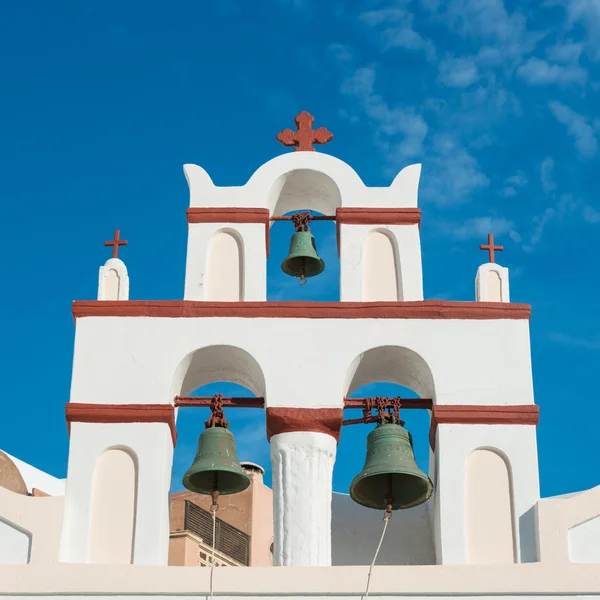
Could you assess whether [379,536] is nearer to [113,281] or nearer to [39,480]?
[113,281]

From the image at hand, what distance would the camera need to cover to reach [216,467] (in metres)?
12.6

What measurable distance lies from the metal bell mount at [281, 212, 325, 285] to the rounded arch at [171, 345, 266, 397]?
142 centimetres

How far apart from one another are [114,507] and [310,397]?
173cm

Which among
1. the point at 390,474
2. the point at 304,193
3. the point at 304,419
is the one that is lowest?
the point at 390,474

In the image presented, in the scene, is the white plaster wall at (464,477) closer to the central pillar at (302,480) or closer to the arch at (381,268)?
the central pillar at (302,480)

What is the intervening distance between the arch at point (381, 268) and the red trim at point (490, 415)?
4.22 ft

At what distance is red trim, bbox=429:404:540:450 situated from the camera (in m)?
12.8

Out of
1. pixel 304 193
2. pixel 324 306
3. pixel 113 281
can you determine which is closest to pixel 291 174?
pixel 304 193

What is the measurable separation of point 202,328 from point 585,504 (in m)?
3.29

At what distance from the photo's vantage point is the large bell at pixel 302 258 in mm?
14516

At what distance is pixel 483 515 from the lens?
1257 centimetres

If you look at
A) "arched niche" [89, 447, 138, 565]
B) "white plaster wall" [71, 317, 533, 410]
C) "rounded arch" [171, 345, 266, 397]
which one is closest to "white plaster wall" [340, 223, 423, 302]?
"white plaster wall" [71, 317, 533, 410]

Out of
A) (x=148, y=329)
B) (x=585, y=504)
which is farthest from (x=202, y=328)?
(x=585, y=504)

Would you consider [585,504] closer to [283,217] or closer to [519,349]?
[519,349]
